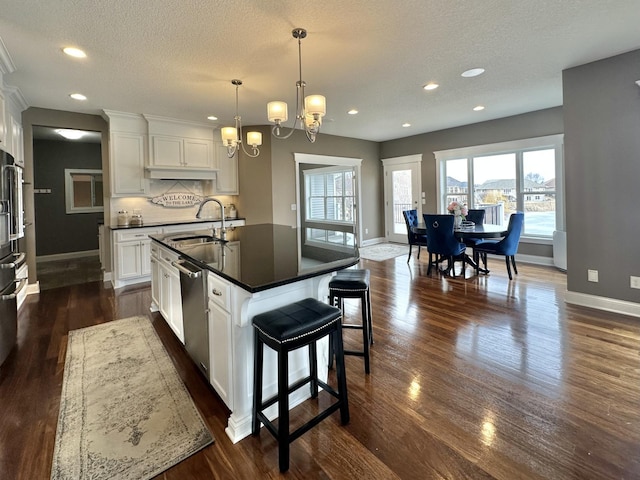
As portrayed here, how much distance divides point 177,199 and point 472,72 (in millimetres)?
4971

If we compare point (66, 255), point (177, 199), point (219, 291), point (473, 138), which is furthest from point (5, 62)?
point (473, 138)

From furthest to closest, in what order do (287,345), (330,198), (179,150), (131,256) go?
(330,198) → (179,150) → (131,256) → (287,345)

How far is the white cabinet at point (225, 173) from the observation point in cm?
584

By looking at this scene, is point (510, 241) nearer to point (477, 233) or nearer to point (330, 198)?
point (477, 233)

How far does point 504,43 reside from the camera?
292 cm

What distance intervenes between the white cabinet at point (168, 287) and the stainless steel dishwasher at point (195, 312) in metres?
0.19

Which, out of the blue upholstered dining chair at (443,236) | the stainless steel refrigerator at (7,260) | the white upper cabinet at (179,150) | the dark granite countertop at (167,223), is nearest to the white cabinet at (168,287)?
the stainless steel refrigerator at (7,260)

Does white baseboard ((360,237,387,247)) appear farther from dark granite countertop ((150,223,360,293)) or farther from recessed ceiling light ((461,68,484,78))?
dark granite countertop ((150,223,360,293))

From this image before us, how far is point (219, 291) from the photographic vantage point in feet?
5.79

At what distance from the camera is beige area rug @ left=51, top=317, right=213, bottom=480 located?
1.53 meters

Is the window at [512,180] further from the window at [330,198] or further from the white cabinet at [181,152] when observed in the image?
the white cabinet at [181,152]

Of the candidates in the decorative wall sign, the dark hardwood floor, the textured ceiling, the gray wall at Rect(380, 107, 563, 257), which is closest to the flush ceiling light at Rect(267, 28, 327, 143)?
the textured ceiling

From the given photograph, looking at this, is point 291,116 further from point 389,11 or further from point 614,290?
point 614,290

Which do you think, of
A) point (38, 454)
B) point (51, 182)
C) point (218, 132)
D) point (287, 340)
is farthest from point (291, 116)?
point (51, 182)
